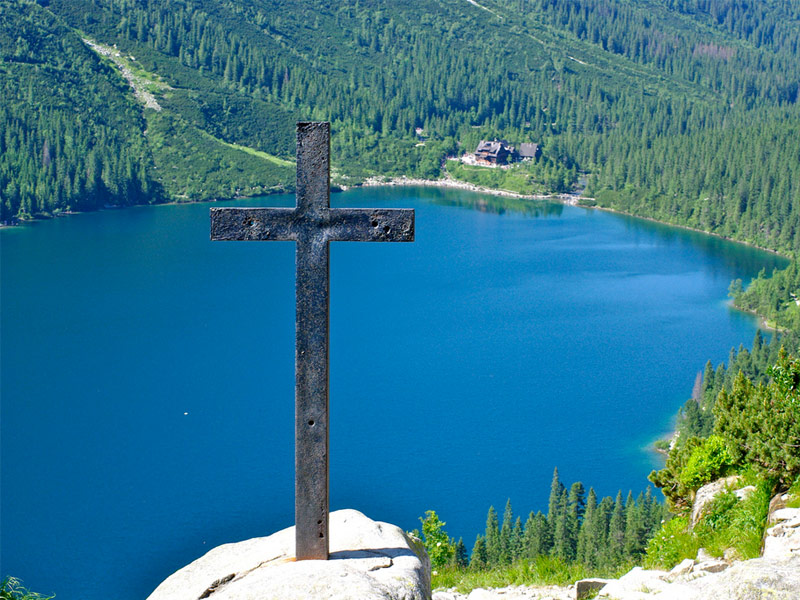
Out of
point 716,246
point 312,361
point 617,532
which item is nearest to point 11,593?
point 312,361

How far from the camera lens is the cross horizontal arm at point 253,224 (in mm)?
7723

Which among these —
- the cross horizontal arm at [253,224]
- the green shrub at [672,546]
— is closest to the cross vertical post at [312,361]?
the cross horizontal arm at [253,224]

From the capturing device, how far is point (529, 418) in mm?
41312

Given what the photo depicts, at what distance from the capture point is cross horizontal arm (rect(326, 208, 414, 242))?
300 inches

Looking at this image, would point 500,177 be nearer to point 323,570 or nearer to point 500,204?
point 500,204

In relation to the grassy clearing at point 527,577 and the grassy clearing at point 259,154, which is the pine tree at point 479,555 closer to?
the grassy clearing at point 527,577

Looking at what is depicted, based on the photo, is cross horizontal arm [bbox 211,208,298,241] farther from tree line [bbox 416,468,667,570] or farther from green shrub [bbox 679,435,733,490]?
tree line [bbox 416,468,667,570]

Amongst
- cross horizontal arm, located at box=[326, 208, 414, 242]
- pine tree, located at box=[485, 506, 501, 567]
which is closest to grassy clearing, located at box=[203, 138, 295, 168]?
pine tree, located at box=[485, 506, 501, 567]

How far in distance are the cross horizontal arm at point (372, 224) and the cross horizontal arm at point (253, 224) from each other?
330 millimetres

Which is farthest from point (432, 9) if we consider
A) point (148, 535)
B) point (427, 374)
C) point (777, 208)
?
point (148, 535)

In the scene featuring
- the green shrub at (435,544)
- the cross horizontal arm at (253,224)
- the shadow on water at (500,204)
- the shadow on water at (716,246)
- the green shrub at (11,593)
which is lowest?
the shadow on water at (716,246)

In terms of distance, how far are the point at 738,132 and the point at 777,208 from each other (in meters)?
22.9

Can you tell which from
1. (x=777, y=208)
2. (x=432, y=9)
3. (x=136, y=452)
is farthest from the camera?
(x=432, y=9)

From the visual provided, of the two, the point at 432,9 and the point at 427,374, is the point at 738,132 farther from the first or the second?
the point at 432,9
